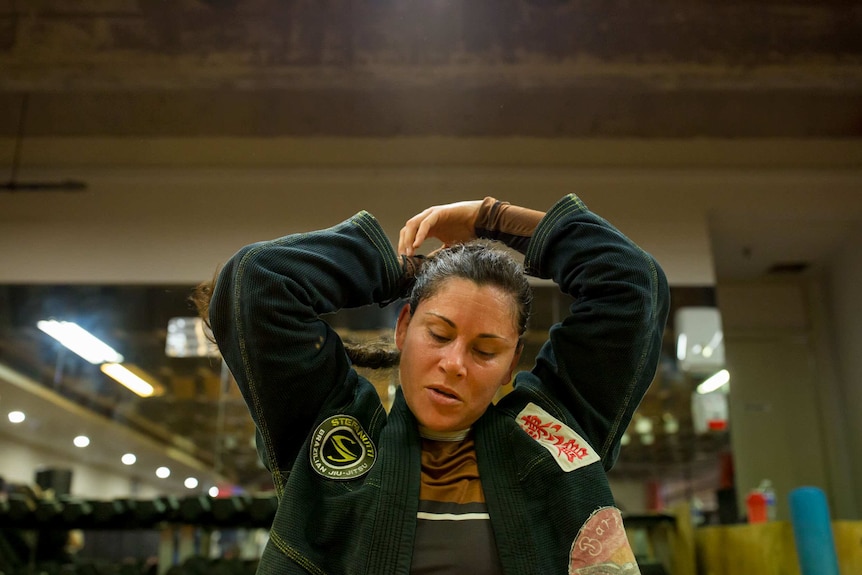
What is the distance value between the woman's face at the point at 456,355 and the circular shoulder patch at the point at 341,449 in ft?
0.27

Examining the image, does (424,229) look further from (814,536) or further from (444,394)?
(814,536)

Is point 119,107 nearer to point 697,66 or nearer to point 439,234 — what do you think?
point 697,66

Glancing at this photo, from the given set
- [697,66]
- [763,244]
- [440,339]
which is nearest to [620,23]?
[697,66]

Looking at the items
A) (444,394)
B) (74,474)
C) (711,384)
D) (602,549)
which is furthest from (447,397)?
(74,474)

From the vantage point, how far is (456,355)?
100cm

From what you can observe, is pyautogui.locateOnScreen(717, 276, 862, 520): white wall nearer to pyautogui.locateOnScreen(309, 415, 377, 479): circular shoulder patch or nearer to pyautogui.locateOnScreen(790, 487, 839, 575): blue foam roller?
pyautogui.locateOnScreen(790, 487, 839, 575): blue foam roller

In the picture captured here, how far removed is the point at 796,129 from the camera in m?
4.33

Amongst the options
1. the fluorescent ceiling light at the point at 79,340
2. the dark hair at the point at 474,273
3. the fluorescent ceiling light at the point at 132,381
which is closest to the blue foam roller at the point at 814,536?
the dark hair at the point at 474,273

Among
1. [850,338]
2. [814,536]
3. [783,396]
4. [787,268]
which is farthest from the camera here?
[783,396]

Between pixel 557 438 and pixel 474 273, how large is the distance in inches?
9.8

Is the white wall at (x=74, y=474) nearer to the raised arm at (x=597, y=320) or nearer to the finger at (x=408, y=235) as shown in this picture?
the finger at (x=408, y=235)

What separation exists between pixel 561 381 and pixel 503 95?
9.99ft

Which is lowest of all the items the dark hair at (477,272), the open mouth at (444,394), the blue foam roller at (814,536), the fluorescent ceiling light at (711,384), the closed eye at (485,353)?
the blue foam roller at (814,536)

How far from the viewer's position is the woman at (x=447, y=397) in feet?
3.05
